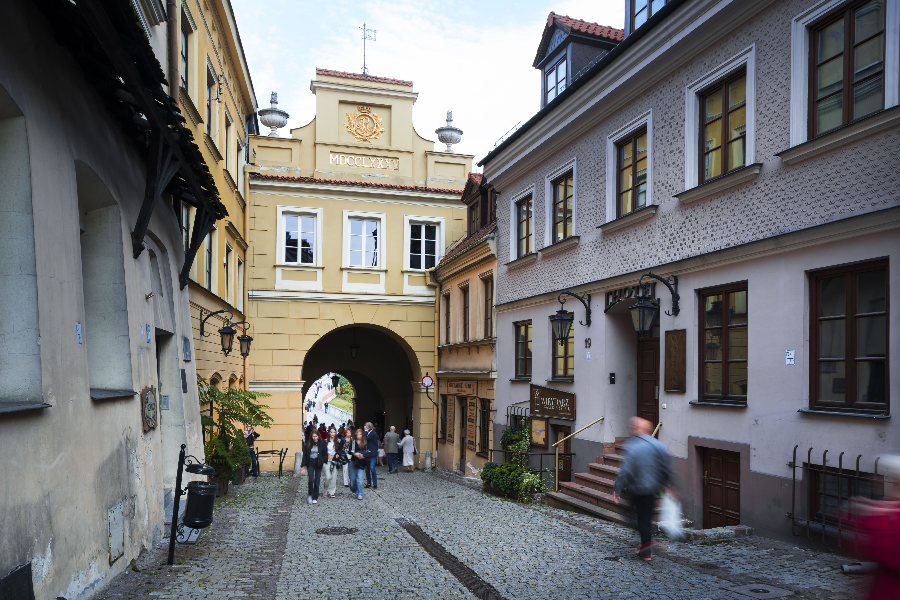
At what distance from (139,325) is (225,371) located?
1041cm

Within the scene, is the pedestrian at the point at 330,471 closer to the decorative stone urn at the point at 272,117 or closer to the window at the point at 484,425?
the window at the point at 484,425

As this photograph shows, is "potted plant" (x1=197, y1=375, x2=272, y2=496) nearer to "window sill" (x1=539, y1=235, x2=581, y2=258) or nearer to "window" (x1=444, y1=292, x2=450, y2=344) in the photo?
"window sill" (x1=539, y1=235, x2=581, y2=258)

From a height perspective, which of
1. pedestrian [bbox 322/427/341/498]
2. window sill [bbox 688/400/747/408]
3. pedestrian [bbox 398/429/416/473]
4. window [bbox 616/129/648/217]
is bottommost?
pedestrian [bbox 398/429/416/473]

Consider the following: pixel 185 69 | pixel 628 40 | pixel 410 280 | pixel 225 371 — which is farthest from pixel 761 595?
pixel 410 280

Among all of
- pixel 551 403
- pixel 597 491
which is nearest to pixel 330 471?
pixel 551 403

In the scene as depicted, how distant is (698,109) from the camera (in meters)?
11.8

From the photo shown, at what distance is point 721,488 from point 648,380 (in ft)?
11.1

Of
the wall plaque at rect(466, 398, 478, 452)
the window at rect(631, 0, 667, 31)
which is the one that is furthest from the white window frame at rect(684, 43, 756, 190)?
the wall plaque at rect(466, 398, 478, 452)

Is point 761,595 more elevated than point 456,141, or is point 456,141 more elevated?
point 456,141

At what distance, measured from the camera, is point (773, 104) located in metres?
9.95

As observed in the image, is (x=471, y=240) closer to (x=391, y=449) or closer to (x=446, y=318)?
(x=446, y=318)

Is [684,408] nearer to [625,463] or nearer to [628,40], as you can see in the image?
[625,463]

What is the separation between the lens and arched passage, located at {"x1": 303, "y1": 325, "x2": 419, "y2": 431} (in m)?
30.0

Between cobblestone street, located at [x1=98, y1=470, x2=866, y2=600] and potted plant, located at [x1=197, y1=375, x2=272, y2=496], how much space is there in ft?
5.22
